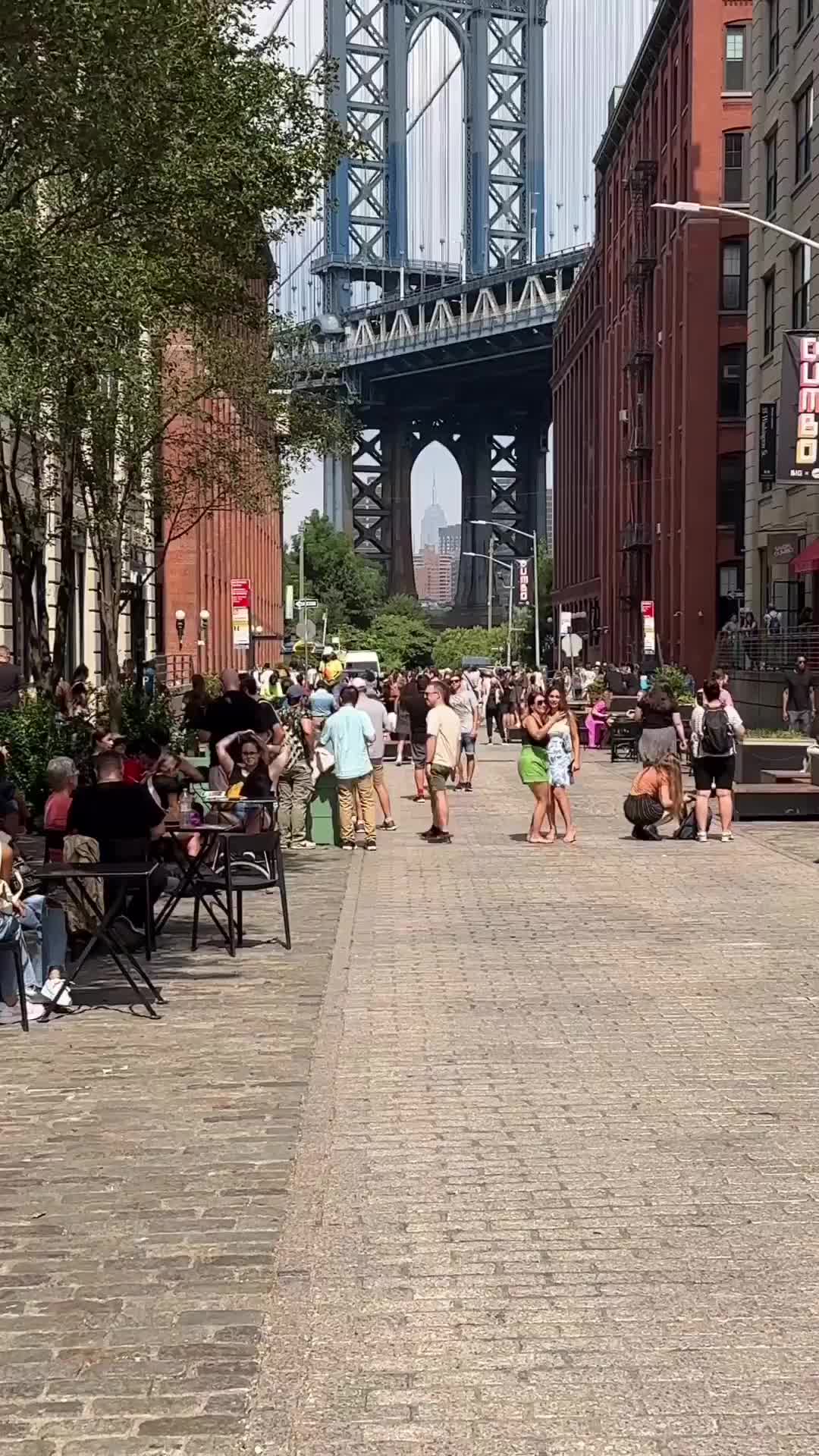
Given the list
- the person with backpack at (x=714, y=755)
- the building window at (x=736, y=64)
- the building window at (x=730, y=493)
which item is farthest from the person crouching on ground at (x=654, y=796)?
the building window at (x=736, y=64)

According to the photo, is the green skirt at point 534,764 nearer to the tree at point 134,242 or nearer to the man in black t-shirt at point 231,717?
the man in black t-shirt at point 231,717

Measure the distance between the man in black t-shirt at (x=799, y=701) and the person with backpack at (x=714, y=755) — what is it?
12.3m

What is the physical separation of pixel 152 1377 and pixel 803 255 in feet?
120

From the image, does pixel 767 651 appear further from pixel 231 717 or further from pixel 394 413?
pixel 394 413

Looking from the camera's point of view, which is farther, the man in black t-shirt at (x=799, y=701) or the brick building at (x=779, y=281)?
the brick building at (x=779, y=281)

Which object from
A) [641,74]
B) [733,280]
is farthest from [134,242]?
[641,74]

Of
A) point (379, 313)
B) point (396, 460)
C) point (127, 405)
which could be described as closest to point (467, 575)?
point (396, 460)

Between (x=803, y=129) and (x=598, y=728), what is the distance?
1440 cm

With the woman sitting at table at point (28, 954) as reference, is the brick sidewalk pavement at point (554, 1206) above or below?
below

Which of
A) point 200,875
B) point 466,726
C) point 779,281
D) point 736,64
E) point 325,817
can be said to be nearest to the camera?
point 200,875

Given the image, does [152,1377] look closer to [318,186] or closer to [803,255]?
[318,186]

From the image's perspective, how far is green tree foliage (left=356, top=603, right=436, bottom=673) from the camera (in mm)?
143375

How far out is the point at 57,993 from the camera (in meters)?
9.55

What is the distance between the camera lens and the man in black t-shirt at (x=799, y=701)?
31734mm
